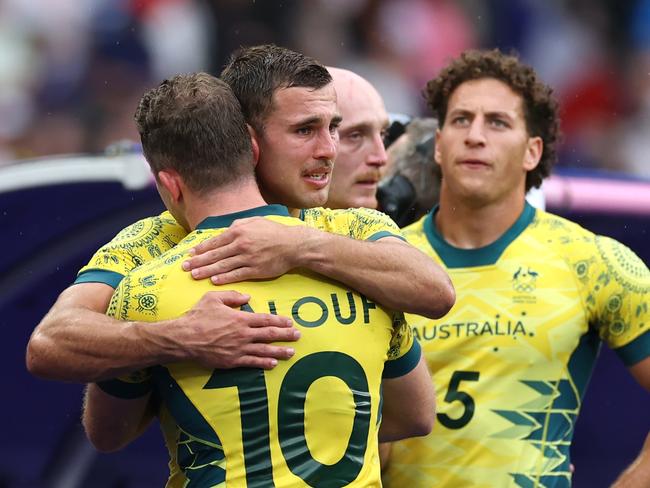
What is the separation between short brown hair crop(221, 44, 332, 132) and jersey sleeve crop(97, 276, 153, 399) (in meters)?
0.61

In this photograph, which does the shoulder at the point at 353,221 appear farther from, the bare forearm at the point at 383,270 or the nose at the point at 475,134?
the nose at the point at 475,134

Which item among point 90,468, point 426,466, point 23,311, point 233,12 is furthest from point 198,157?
point 233,12

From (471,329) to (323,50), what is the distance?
6111 mm

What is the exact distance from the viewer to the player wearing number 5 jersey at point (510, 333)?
424 centimetres

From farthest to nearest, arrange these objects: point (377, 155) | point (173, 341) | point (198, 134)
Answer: point (377, 155) → point (198, 134) → point (173, 341)

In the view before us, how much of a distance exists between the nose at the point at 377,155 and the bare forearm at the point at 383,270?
1421 millimetres

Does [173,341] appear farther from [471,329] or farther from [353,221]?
[471,329]

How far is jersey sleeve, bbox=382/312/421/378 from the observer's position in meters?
3.26

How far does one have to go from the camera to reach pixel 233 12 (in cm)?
980

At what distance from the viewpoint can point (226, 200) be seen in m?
3.11

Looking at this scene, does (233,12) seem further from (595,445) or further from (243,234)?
(243,234)

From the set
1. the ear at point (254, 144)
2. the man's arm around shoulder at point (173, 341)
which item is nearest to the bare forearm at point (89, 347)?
the man's arm around shoulder at point (173, 341)

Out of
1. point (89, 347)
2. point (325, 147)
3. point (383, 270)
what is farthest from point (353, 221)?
point (89, 347)

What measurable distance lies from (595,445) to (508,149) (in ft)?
7.25
